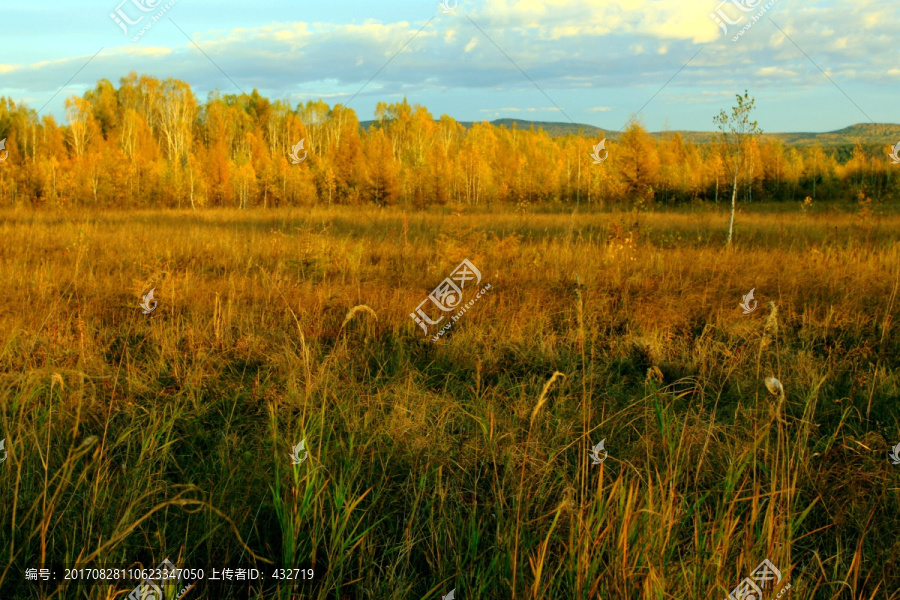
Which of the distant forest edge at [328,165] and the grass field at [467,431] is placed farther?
the distant forest edge at [328,165]

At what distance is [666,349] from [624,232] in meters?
3.67

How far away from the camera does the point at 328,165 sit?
33.2 metres

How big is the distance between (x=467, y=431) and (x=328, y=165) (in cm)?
3215

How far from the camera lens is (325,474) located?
7.82 feet

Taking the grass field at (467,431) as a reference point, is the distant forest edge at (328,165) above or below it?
above

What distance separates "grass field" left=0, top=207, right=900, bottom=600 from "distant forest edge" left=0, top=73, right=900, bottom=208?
5.90m

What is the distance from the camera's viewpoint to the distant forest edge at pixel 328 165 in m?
29.0

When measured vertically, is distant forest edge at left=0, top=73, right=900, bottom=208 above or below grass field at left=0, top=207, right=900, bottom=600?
above

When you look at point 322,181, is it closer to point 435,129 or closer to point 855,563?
point 435,129

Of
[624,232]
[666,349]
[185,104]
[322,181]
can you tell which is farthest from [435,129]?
[666,349]

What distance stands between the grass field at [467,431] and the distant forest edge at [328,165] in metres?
5.90

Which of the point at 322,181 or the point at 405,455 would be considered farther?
the point at 322,181

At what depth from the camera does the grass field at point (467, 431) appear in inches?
74.3

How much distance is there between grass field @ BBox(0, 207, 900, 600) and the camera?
1888 millimetres
